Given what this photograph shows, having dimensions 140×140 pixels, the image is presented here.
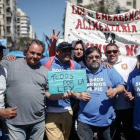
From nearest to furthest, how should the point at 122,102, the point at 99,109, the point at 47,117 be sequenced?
the point at 99,109, the point at 47,117, the point at 122,102

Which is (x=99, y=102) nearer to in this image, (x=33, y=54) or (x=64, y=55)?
(x=64, y=55)

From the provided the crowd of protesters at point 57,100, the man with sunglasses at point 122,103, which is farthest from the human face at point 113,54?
the crowd of protesters at point 57,100

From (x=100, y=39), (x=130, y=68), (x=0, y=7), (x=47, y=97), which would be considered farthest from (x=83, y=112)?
(x=0, y=7)

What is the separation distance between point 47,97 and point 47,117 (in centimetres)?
44

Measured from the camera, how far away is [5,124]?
307 centimetres

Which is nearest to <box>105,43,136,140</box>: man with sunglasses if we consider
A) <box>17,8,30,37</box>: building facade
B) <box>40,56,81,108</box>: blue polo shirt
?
<box>40,56,81,108</box>: blue polo shirt

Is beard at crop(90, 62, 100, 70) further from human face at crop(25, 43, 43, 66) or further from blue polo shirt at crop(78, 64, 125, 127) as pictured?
human face at crop(25, 43, 43, 66)

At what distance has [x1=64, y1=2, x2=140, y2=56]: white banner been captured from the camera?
5.57 metres

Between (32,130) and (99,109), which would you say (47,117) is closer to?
(32,130)

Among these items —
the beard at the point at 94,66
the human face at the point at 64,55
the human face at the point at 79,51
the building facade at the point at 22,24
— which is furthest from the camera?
the building facade at the point at 22,24

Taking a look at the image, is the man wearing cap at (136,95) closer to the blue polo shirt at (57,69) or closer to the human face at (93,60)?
the human face at (93,60)

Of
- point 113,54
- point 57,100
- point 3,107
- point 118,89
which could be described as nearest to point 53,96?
point 57,100

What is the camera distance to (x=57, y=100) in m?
3.43

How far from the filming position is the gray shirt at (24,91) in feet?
9.48
